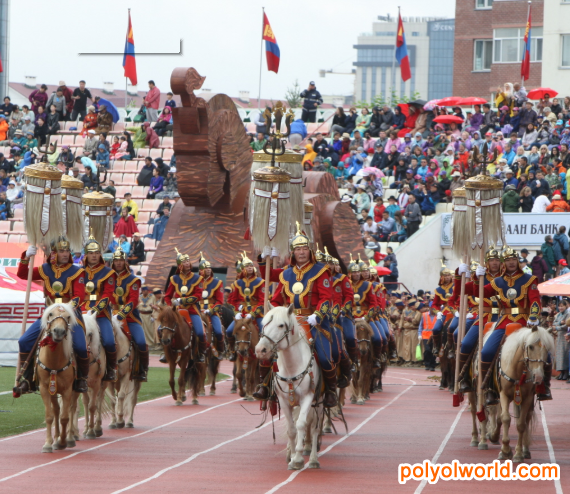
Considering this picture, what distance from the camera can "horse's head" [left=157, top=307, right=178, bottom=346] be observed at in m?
16.6

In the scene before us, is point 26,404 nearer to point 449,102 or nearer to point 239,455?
point 239,455

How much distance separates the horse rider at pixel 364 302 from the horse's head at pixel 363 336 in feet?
0.82

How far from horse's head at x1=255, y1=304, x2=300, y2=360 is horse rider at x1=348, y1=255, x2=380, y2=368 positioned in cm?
747

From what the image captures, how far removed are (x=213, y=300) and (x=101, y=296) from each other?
5.95m

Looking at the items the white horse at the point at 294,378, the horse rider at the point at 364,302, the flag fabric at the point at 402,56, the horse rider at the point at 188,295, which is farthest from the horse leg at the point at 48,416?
the flag fabric at the point at 402,56

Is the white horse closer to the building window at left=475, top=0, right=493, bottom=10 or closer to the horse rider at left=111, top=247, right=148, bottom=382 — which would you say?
the horse rider at left=111, top=247, right=148, bottom=382

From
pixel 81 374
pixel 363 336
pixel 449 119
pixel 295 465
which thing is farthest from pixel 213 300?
pixel 449 119

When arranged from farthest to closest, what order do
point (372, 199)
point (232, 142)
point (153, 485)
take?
point (372, 199)
point (232, 142)
point (153, 485)

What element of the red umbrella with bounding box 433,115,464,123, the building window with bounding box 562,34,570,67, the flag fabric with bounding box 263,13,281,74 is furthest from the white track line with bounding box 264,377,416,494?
the building window with bounding box 562,34,570,67

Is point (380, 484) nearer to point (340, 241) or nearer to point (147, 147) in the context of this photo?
point (340, 241)

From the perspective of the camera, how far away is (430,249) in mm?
29281

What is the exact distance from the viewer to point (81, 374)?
40.4 ft

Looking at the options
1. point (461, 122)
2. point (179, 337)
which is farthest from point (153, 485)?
point (461, 122)

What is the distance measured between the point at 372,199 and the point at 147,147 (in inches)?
377
